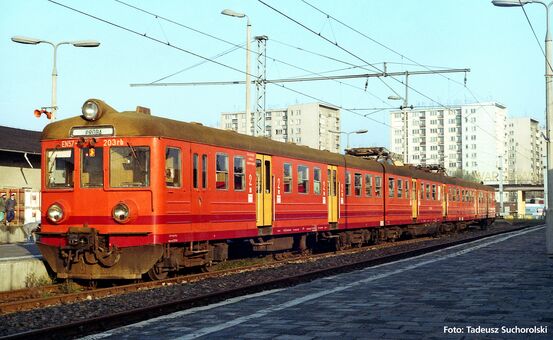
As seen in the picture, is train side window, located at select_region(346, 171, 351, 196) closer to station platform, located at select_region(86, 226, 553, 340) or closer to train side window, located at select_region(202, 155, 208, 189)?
station platform, located at select_region(86, 226, 553, 340)

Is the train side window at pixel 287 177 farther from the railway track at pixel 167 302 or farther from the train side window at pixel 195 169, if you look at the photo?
the train side window at pixel 195 169

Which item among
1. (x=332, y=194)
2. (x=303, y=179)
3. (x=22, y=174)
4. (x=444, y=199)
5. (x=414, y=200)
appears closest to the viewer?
(x=303, y=179)

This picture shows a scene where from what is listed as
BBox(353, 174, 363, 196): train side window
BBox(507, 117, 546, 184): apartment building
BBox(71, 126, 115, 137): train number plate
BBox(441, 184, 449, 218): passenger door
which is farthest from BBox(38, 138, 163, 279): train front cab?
BBox(507, 117, 546, 184): apartment building

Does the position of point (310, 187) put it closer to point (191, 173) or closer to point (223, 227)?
point (223, 227)

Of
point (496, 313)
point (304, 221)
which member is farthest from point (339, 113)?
point (496, 313)

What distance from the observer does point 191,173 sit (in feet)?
49.9

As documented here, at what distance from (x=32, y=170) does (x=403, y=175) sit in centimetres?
1650

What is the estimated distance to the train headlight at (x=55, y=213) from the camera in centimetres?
1431

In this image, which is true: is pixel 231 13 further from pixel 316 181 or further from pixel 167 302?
pixel 167 302

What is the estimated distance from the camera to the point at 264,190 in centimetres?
1895

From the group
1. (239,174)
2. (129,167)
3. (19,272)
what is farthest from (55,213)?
(239,174)

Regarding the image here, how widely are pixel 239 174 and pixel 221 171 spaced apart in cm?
95

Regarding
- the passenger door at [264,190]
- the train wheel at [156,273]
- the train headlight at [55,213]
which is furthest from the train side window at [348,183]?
the train headlight at [55,213]

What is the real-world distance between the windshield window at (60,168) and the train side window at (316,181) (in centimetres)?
929
